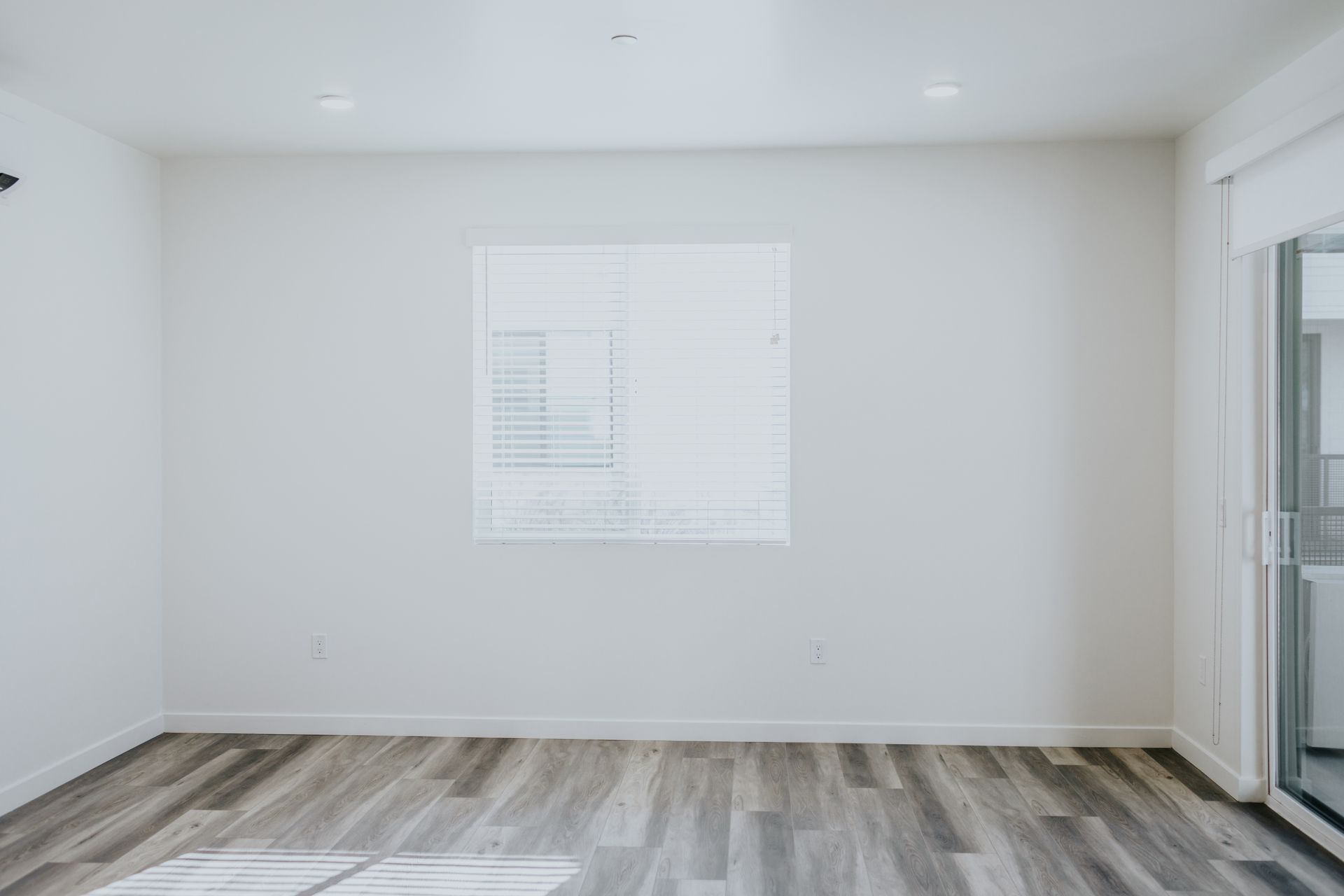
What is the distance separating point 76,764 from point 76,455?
1.27 m

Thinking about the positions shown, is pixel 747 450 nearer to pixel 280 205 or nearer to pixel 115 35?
pixel 280 205

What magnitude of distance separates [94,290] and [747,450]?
115 inches

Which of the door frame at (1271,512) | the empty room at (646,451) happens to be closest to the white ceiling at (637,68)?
the empty room at (646,451)

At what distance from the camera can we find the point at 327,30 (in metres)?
2.79

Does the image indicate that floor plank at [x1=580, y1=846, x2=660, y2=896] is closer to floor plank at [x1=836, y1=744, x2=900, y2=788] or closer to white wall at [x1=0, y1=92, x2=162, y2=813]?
floor plank at [x1=836, y1=744, x2=900, y2=788]

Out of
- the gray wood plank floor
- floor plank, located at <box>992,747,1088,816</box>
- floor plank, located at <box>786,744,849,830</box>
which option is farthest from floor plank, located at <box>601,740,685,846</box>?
floor plank, located at <box>992,747,1088,816</box>

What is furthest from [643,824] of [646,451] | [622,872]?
[646,451]

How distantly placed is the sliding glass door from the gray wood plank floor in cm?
29

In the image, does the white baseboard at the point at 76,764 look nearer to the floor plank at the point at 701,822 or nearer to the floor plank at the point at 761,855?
the floor plank at the point at 701,822

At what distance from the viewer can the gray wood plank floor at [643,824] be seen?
2.72 meters

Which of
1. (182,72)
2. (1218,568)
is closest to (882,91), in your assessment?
(1218,568)

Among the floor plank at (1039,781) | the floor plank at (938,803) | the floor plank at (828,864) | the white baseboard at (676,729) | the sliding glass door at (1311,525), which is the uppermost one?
the sliding glass door at (1311,525)

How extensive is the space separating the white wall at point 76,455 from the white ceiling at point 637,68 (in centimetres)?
32

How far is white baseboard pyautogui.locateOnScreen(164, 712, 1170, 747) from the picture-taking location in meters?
3.89
